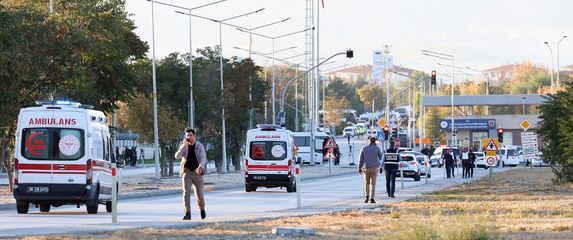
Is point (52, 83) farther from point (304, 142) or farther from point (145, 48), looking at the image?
point (304, 142)

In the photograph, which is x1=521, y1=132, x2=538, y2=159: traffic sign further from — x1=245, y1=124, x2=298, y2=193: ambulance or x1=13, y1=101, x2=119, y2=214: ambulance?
x1=13, y1=101, x2=119, y2=214: ambulance

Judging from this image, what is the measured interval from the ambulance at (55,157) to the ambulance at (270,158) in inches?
599

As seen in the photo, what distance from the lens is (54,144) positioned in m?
29.6

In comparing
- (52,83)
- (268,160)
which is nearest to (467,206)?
(268,160)

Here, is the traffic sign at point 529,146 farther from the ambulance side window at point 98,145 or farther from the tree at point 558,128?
the ambulance side window at point 98,145

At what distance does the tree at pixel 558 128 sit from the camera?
155 feet

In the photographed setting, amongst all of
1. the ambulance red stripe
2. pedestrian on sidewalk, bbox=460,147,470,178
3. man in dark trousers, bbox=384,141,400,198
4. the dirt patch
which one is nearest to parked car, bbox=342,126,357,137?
pedestrian on sidewalk, bbox=460,147,470,178

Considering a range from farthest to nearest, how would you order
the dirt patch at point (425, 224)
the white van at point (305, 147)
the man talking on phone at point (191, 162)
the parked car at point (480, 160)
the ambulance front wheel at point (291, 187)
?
the white van at point (305, 147)
the parked car at point (480, 160)
the ambulance front wheel at point (291, 187)
the man talking on phone at point (191, 162)
the dirt patch at point (425, 224)

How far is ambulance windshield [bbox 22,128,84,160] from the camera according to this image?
29516 millimetres

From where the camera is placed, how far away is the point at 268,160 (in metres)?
44.7

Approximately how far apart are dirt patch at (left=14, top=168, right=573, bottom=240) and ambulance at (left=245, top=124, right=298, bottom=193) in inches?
375

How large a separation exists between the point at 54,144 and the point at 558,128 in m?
24.2

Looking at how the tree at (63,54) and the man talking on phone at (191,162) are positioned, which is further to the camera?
the tree at (63,54)

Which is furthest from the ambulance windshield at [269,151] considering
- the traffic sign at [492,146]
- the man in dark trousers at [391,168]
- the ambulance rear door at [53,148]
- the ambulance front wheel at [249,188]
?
the traffic sign at [492,146]
